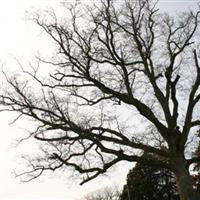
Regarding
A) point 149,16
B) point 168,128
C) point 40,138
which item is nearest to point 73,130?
point 40,138

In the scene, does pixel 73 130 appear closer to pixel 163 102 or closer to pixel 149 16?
pixel 163 102

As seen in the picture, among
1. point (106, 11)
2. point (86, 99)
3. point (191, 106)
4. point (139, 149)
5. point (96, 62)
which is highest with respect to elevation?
point (106, 11)

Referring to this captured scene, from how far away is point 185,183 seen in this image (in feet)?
59.2

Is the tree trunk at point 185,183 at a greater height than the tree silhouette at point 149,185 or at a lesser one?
lesser

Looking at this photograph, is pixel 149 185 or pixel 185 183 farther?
Result: pixel 149 185

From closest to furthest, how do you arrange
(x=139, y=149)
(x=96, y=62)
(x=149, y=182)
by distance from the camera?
(x=139, y=149) → (x=96, y=62) → (x=149, y=182)

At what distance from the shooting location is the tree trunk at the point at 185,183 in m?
17.8

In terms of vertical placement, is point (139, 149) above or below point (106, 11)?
below

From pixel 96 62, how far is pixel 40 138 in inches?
195

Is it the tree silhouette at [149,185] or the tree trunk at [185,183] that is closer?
the tree trunk at [185,183]

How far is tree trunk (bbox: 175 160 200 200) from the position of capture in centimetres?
1785

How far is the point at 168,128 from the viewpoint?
63.4 ft

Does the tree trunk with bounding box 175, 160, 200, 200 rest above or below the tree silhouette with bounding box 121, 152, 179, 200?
below

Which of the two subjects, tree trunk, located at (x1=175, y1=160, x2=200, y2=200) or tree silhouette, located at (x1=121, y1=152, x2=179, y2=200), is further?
tree silhouette, located at (x1=121, y1=152, x2=179, y2=200)
